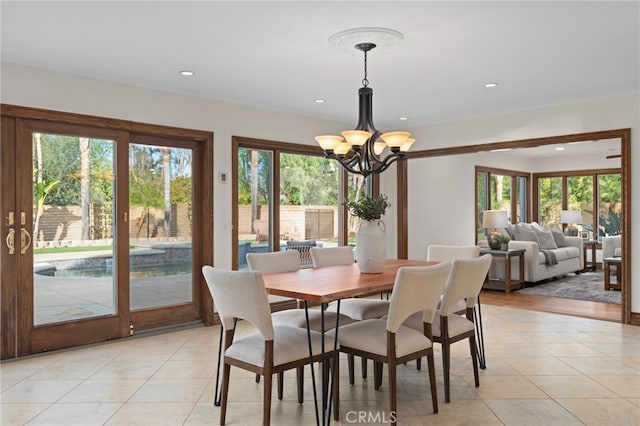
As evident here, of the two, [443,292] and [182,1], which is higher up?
[182,1]

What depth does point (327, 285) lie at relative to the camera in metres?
2.95

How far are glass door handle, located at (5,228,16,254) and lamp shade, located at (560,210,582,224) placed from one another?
9520 millimetres

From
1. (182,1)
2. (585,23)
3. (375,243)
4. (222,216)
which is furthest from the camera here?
(222,216)

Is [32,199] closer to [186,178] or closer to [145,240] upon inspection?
[145,240]

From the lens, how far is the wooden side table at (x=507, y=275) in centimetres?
724

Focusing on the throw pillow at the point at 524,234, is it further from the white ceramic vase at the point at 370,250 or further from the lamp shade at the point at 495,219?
the white ceramic vase at the point at 370,250

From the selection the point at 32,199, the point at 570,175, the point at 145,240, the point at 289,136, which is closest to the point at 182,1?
the point at 32,199

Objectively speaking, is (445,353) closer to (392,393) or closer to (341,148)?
(392,393)

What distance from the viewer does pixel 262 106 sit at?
18.5 feet

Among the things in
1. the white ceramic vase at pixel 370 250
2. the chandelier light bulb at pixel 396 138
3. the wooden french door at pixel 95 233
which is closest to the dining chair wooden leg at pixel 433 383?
the white ceramic vase at pixel 370 250

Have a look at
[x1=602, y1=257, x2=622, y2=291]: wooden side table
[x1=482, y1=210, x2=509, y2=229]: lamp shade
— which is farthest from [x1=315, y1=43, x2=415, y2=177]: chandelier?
[x1=602, y1=257, x2=622, y2=291]: wooden side table

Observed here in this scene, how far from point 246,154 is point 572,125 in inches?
143

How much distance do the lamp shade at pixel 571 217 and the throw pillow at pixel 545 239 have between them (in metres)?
1.61

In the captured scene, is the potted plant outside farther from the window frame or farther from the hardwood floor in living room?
the window frame
